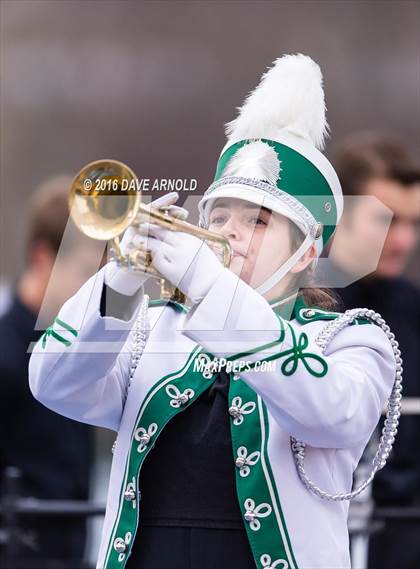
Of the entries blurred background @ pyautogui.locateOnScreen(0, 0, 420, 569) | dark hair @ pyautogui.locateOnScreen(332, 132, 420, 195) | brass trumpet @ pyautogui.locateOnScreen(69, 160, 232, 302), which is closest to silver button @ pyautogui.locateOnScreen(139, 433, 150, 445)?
brass trumpet @ pyautogui.locateOnScreen(69, 160, 232, 302)

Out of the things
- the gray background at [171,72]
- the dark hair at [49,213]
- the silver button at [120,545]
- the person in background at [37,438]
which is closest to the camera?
the silver button at [120,545]

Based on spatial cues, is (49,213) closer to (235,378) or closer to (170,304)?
(170,304)

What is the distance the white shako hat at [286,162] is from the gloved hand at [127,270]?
0.47ft

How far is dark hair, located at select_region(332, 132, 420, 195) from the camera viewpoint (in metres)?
2.51

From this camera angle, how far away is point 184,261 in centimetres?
172

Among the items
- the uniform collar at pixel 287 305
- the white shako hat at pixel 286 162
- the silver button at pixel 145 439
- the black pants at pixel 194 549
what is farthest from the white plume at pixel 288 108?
the black pants at pixel 194 549

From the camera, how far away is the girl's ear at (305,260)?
1939mm

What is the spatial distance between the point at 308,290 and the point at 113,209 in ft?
1.31

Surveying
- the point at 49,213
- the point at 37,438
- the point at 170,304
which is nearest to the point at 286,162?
the point at 170,304

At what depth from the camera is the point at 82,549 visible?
11.1ft

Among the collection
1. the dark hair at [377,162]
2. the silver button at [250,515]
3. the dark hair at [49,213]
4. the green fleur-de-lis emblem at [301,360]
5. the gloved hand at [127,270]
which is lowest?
the silver button at [250,515]

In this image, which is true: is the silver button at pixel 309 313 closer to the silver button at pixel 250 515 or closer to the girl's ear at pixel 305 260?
the girl's ear at pixel 305 260

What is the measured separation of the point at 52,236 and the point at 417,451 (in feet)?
3.56

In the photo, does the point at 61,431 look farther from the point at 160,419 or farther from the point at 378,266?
the point at 160,419
